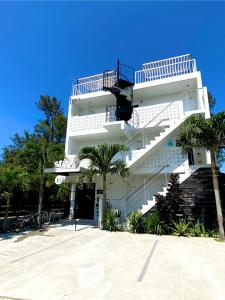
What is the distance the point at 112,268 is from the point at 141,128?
35.9 ft

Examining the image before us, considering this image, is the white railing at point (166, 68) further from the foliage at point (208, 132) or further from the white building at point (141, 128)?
the foliage at point (208, 132)

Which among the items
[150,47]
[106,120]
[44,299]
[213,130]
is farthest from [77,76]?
[44,299]

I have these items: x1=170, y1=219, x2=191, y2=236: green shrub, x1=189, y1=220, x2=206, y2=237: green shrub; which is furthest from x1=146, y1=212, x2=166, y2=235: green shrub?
x1=189, y1=220, x2=206, y2=237: green shrub

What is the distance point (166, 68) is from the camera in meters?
16.2

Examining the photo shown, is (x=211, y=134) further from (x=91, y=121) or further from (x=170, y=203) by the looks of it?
(x=91, y=121)

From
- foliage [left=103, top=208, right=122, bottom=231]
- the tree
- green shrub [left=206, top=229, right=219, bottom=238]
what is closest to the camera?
green shrub [left=206, top=229, right=219, bottom=238]

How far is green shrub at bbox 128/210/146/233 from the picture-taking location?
10.6m

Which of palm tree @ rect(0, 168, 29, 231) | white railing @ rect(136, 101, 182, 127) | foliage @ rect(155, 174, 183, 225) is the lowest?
foliage @ rect(155, 174, 183, 225)

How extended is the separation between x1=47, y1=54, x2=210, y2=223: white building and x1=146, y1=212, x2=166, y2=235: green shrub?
875mm

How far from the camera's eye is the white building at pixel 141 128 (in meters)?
13.3

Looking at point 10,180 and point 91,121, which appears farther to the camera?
point 91,121

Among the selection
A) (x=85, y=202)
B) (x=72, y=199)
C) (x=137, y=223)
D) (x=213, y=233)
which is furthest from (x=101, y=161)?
(x=213, y=233)

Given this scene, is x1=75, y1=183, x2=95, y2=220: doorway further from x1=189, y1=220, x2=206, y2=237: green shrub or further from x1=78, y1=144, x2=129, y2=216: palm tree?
x1=189, y1=220, x2=206, y2=237: green shrub

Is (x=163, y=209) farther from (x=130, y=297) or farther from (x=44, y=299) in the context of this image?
(x=44, y=299)
